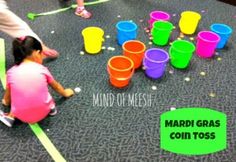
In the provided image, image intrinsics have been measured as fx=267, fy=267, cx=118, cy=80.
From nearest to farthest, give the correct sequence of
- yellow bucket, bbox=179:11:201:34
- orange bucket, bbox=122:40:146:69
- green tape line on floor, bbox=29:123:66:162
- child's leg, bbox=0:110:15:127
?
green tape line on floor, bbox=29:123:66:162, child's leg, bbox=0:110:15:127, orange bucket, bbox=122:40:146:69, yellow bucket, bbox=179:11:201:34

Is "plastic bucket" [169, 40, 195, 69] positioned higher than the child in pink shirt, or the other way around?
the child in pink shirt

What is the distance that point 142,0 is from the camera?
249cm

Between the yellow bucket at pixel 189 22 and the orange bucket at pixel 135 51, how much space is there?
50 centimetres

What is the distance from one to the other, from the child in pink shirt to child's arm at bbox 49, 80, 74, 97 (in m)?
0.06

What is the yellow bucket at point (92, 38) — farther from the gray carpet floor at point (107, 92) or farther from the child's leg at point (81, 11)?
the child's leg at point (81, 11)

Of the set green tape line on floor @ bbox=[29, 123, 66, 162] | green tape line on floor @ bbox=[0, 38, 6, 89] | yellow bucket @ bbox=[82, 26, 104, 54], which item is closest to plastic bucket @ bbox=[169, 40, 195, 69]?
yellow bucket @ bbox=[82, 26, 104, 54]

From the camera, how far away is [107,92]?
156 centimetres

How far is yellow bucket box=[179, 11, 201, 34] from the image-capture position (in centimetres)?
198

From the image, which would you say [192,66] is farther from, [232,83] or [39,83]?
[39,83]

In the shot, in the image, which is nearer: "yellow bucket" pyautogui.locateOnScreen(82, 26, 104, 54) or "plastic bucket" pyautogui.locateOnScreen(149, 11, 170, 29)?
"yellow bucket" pyautogui.locateOnScreen(82, 26, 104, 54)

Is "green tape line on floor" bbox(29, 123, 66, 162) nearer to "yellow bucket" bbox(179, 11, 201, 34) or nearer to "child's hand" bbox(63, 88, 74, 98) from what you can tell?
"child's hand" bbox(63, 88, 74, 98)

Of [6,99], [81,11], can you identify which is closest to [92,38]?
[81,11]

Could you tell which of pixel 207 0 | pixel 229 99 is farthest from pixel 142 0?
pixel 229 99

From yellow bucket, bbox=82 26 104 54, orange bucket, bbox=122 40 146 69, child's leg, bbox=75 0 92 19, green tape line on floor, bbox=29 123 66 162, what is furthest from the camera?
child's leg, bbox=75 0 92 19
